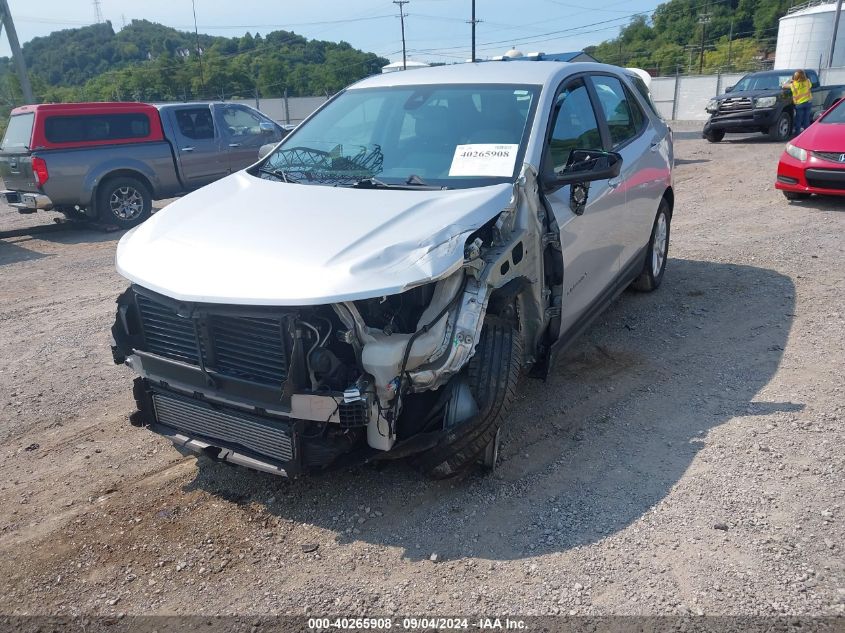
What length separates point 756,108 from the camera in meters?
16.9

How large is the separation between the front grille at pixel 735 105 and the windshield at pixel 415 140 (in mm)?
15507

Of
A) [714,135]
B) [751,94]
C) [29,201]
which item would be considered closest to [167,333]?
[29,201]

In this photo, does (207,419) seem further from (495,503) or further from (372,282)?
(495,503)

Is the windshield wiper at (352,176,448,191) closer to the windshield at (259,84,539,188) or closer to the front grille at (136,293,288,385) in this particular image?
the windshield at (259,84,539,188)

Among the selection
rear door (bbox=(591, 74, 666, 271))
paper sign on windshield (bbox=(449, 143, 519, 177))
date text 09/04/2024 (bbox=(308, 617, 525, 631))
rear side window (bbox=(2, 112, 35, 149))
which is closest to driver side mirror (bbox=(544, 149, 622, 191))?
paper sign on windshield (bbox=(449, 143, 519, 177))

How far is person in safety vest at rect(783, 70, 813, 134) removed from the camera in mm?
16594

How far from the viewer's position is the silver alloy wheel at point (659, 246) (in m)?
6.04

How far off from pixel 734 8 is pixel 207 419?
8448cm

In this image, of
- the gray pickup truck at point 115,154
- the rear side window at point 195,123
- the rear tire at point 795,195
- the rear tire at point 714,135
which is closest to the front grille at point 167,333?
the gray pickup truck at point 115,154

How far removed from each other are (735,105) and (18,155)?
627 inches

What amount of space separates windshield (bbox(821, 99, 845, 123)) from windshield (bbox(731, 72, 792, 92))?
8543 millimetres

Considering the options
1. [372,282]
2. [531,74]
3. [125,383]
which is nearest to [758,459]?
[372,282]

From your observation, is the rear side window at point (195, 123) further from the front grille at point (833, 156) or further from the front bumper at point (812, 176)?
the front grille at point (833, 156)

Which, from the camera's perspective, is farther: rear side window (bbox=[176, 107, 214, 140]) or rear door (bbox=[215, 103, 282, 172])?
rear door (bbox=[215, 103, 282, 172])
